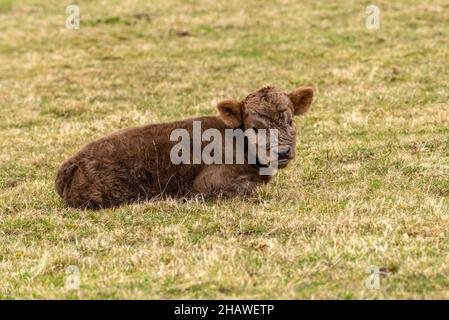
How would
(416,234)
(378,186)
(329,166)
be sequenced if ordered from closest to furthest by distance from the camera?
(416,234), (378,186), (329,166)

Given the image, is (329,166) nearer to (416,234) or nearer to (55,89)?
(416,234)

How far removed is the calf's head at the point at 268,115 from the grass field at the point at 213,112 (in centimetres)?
75

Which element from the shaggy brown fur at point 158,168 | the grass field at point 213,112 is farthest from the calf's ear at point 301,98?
the grass field at point 213,112

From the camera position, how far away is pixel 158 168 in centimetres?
1043

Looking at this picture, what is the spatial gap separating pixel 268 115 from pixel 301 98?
85cm

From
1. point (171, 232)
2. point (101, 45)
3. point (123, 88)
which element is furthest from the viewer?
point (101, 45)

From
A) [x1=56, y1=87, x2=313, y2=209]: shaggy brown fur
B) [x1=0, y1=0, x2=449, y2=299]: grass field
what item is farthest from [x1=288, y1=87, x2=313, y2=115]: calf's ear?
[x1=0, y1=0, x2=449, y2=299]: grass field

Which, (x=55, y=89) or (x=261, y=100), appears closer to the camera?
(x=261, y=100)

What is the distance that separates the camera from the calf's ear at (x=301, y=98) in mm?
10828

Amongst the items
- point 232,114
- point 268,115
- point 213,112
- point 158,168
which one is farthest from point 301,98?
point 213,112
